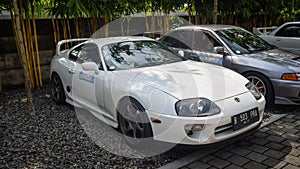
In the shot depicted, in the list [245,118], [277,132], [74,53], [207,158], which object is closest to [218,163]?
[207,158]

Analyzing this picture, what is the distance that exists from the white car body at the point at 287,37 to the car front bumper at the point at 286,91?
2.63 metres

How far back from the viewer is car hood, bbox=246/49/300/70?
4137mm

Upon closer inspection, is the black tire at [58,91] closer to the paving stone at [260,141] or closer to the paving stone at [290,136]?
the paving stone at [260,141]

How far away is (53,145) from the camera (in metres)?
3.22

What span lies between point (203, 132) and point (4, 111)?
3.54m

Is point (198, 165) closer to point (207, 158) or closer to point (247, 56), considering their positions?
point (207, 158)

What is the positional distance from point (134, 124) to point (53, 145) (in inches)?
42.1

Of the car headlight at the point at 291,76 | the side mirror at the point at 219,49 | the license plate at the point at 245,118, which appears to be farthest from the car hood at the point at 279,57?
the license plate at the point at 245,118

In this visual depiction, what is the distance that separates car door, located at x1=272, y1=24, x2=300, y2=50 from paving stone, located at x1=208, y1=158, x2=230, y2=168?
4533 mm

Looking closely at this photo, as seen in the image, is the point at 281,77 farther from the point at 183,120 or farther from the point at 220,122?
the point at 183,120

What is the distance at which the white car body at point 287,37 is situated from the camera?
243 inches

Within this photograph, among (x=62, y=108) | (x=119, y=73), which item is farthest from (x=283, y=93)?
(x=62, y=108)

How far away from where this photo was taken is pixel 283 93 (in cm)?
402

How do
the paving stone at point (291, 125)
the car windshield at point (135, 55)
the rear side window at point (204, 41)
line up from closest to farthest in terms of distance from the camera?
the car windshield at point (135, 55) < the paving stone at point (291, 125) < the rear side window at point (204, 41)
